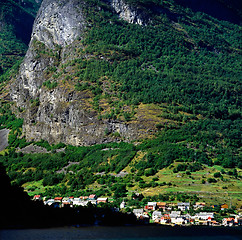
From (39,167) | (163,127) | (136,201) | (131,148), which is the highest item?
(163,127)

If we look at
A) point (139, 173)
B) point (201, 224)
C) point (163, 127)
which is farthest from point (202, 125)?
point (201, 224)

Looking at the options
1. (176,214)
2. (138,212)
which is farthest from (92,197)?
(176,214)

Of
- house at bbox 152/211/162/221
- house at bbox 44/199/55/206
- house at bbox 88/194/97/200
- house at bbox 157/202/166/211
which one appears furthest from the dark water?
house at bbox 88/194/97/200

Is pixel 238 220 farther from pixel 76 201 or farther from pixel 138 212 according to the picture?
pixel 76 201

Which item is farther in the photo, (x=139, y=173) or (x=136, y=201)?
(x=139, y=173)

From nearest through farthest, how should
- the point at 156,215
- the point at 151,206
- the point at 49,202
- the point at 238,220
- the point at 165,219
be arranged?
the point at 165,219, the point at 238,220, the point at 156,215, the point at 151,206, the point at 49,202

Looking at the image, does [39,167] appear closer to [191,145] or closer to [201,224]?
[191,145]

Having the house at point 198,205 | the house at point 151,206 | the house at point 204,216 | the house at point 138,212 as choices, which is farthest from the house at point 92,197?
the house at point 204,216

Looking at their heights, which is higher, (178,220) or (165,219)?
(178,220)

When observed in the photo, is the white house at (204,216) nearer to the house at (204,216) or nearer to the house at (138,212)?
the house at (204,216)
